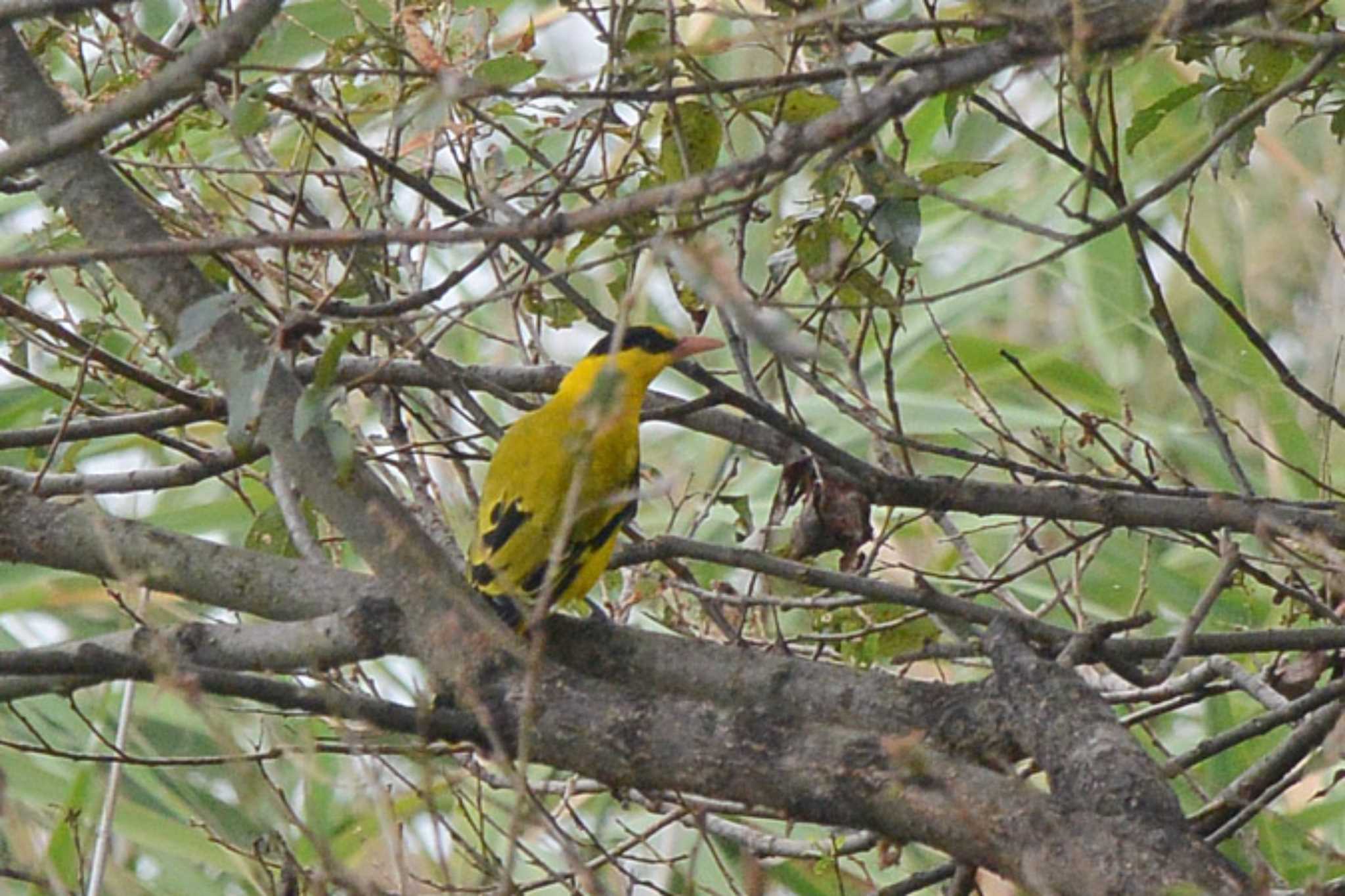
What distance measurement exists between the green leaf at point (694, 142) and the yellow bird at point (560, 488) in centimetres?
52

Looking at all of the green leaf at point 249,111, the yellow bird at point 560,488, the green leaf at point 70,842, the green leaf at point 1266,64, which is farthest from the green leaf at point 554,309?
the green leaf at point 70,842

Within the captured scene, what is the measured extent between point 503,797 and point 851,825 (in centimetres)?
213

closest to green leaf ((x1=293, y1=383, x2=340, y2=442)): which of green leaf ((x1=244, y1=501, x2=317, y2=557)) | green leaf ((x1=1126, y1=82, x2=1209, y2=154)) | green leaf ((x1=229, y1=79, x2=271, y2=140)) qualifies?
green leaf ((x1=229, y1=79, x2=271, y2=140))

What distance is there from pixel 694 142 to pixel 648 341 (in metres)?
1.04

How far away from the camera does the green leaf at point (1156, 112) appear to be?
241 centimetres

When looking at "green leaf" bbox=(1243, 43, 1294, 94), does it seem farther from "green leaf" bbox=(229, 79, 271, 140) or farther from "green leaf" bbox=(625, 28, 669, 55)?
"green leaf" bbox=(229, 79, 271, 140)

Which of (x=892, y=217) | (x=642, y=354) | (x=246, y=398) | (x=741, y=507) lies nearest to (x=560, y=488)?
(x=642, y=354)

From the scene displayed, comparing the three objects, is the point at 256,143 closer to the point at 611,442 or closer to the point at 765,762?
the point at 611,442

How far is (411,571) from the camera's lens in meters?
2.23

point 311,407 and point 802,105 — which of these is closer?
point 311,407

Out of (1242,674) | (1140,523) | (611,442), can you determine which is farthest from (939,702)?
(611,442)

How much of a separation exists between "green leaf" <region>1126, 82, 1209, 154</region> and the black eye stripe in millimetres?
1266

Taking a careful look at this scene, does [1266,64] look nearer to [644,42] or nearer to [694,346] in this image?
[644,42]

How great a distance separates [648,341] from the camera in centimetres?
363
